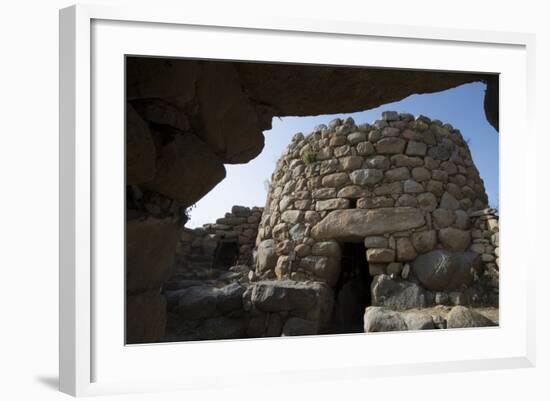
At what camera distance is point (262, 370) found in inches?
115

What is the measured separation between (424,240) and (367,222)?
71 cm

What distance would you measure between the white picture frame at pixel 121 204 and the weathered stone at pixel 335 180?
3519 millimetres

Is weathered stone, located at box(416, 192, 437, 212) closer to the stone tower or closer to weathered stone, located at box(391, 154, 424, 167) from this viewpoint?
the stone tower

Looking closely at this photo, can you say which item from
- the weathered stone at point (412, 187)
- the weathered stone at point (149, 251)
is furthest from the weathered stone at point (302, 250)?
the weathered stone at point (149, 251)

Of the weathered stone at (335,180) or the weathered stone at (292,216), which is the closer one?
the weathered stone at (335,180)

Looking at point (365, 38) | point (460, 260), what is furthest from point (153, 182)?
point (460, 260)

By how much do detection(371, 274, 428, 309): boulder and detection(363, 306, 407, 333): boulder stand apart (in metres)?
0.86

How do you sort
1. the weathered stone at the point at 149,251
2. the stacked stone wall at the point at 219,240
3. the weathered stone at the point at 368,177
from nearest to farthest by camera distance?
the weathered stone at the point at 149,251 → the weathered stone at the point at 368,177 → the stacked stone wall at the point at 219,240

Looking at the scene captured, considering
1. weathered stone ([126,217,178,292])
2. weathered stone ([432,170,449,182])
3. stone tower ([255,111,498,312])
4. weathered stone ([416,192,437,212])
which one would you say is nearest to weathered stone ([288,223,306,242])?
stone tower ([255,111,498,312])

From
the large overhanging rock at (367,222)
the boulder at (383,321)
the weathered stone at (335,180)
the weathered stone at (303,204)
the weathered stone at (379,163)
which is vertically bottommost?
the boulder at (383,321)

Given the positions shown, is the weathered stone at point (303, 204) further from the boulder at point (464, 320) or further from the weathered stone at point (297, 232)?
the boulder at point (464, 320)

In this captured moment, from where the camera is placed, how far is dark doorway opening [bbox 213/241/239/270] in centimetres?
923

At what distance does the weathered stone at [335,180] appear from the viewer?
6.88 metres

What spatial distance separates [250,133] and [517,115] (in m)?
1.86
